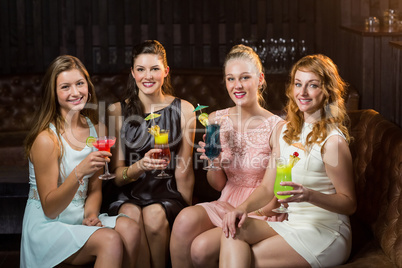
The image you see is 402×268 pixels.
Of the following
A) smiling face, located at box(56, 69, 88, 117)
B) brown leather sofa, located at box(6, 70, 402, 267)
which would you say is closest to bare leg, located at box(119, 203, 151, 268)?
smiling face, located at box(56, 69, 88, 117)

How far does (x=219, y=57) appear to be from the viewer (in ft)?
21.4

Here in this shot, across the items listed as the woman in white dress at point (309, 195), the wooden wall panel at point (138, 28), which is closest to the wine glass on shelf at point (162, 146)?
the woman in white dress at point (309, 195)

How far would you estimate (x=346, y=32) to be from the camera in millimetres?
5113

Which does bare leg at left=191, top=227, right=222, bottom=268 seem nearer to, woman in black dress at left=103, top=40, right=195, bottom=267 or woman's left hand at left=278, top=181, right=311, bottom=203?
woman in black dress at left=103, top=40, right=195, bottom=267

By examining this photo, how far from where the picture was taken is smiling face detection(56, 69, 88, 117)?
317 cm

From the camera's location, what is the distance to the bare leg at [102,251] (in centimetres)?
284

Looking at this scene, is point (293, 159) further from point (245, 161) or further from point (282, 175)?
point (245, 161)

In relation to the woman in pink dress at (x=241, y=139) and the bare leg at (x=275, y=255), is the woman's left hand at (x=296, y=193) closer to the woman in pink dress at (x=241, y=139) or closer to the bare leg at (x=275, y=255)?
the bare leg at (x=275, y=255)

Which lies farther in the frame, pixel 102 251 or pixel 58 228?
pixel 58 228

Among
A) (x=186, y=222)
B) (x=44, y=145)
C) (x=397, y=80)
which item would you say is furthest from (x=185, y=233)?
(x=397, y=80)

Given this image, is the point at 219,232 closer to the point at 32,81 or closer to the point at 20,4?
the point at 32,81

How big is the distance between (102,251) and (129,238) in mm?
173

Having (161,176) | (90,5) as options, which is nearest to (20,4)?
(90,5)

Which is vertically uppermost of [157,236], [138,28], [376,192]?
[138,28]
